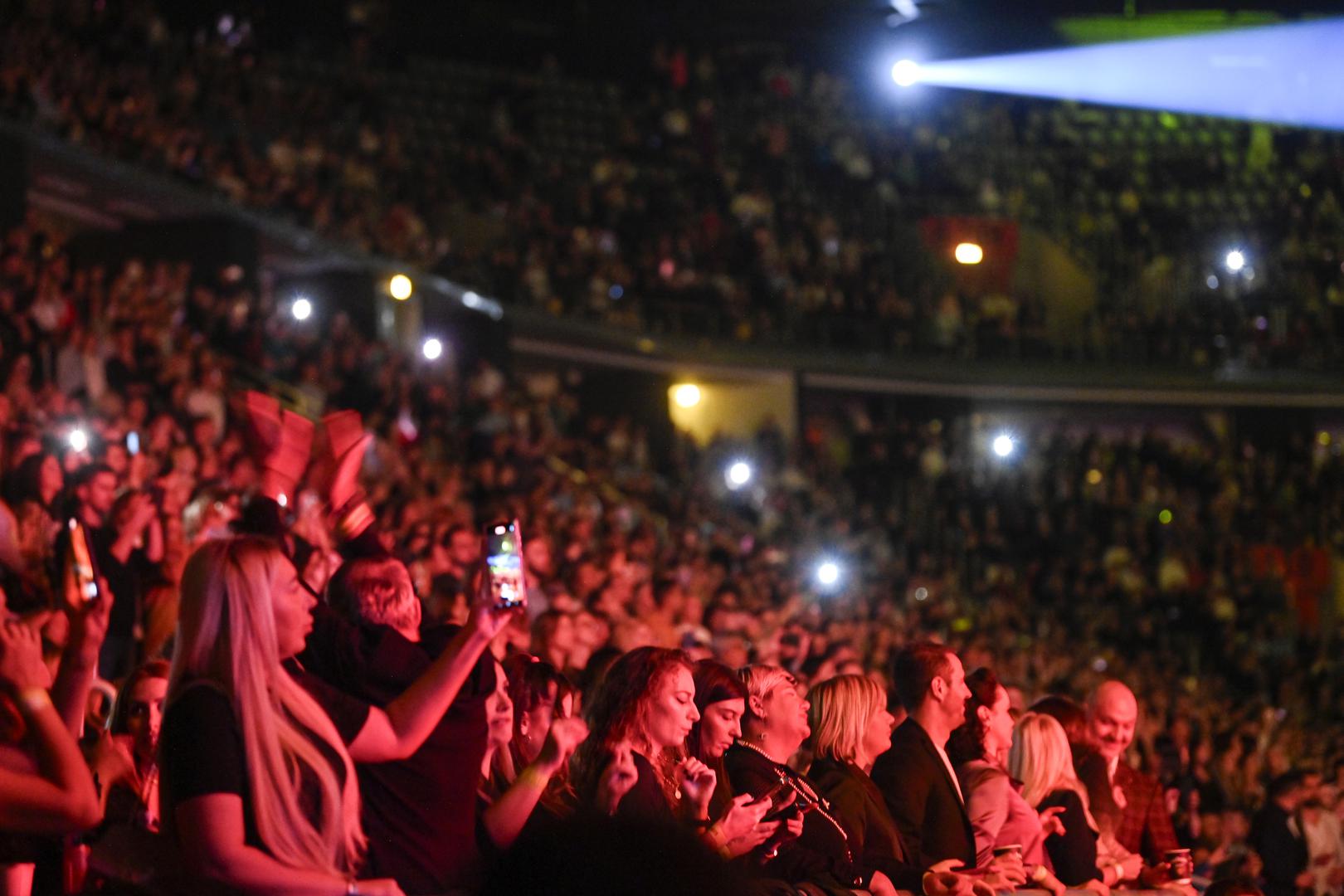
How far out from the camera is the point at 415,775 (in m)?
3.09

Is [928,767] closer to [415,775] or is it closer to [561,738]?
[561,738]

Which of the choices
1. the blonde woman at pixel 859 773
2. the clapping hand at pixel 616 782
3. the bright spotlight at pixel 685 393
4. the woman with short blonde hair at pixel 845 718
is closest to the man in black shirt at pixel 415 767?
the clapping hand at pixel 616 782

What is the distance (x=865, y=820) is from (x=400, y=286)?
12.7m

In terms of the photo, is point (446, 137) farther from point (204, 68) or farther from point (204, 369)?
point (204, 369)

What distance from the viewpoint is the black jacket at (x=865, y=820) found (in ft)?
13.7

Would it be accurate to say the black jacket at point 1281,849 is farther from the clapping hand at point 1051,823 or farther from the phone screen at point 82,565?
the phone screen at point 82,565

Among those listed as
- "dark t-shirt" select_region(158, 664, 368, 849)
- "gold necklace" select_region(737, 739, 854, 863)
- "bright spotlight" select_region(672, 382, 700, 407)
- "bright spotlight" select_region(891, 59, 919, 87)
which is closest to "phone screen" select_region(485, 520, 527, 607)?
"dark t-shirt" select_region(158, 664, 368, 849)

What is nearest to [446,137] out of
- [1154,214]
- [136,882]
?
[1154,214]

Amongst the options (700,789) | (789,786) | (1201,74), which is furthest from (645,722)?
(1201,74)

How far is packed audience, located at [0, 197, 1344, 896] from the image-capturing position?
2.74 meters

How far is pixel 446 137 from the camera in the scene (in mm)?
19844

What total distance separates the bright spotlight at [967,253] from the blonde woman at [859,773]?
57.8ft

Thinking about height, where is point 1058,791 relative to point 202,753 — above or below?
below

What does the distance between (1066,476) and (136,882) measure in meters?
17.8
